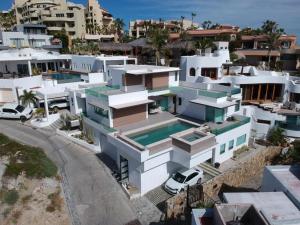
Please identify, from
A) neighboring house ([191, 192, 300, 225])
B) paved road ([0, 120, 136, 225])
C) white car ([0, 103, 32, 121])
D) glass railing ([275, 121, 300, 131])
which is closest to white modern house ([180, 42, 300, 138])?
glass railing ([275, 121, 300, 131])

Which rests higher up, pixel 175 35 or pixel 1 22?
pixel 1 22

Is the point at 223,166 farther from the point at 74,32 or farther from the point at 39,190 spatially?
the point at 74,32

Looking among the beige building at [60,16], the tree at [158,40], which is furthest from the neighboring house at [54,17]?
the tree at [158,40]

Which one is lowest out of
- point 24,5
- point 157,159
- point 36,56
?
point 157,159

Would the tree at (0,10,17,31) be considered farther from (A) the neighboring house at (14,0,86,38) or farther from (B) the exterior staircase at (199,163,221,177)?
(B) the exterior staircase at (199,163,221,177)

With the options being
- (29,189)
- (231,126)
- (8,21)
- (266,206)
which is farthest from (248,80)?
(8,21)

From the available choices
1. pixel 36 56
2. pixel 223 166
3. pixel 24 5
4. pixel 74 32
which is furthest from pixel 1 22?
pixel 223 166

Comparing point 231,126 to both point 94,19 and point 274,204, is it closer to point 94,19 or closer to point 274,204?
point 274,204
